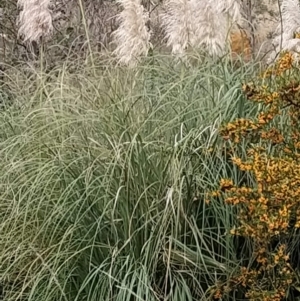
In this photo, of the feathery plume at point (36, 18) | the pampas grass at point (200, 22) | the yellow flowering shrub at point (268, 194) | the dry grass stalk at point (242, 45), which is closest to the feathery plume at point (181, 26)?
the pampas grass at point (200, 22)

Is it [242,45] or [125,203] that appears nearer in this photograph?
[125,203]

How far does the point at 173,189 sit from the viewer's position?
3.35 m

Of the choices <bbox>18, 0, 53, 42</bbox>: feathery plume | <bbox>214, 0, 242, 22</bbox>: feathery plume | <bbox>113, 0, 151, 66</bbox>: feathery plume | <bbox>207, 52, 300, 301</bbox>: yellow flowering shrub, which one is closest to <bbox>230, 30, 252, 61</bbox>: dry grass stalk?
<bbox>214, 0, 242, 22</bbox>: feathery plume

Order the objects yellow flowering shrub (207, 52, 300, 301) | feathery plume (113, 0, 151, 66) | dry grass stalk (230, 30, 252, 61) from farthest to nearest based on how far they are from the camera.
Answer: feathery plume (113, 0, 151, 66) → dry grass stalk (230, 30, 252, 61) → yellow flowering shrub (207, 52, 300, 301)

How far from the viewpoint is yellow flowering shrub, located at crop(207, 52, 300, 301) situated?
9.40 feet

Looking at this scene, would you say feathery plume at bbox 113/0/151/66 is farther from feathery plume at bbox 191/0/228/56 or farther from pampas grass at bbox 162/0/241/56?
feathery plume at bbox 191/0/228/56

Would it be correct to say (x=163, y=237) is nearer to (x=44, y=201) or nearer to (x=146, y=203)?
(x=146, y=203)

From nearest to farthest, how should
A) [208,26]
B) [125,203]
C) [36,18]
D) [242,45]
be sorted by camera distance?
[125,203], [242,45], [208,26], [36,18]

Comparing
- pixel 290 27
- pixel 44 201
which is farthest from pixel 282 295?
pixel 290 27

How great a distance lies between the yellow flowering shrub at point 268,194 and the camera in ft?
9.40

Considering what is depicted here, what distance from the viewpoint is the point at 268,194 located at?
9.61ft

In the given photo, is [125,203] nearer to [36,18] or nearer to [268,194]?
[268,194]

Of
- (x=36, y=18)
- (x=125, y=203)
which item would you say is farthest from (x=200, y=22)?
(x=125, y=203)

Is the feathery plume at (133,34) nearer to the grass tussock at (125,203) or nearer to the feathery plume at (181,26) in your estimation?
the feathery plume at (181,26)
